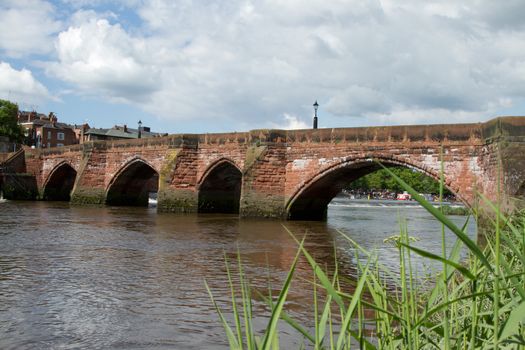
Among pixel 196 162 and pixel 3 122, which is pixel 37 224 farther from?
pixel 3 122

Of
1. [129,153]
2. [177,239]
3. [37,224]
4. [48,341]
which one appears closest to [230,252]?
[177,239]

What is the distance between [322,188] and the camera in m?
20.3

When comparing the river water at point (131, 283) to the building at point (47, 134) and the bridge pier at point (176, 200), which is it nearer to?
the bridge pier at point (176, 200)

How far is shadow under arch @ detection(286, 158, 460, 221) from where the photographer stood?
18.4 m

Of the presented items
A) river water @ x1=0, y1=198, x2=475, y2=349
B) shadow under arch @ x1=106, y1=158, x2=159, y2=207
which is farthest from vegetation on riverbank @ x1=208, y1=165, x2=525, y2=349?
shadow under arch @ x1=106, y1=158, x2=159, y2=207

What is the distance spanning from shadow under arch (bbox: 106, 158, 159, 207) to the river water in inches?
562

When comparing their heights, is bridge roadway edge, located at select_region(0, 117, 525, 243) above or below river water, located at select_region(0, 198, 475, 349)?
above

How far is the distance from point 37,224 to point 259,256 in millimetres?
8501

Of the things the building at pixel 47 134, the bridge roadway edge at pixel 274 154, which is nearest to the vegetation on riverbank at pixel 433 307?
the bridge roadway edge at pixel 274 154

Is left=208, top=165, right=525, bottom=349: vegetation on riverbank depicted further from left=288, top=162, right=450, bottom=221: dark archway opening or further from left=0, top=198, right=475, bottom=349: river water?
left=288, top=162, right=450, bottom=221: dark archway opening

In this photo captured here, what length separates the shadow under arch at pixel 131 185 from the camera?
93.6ft

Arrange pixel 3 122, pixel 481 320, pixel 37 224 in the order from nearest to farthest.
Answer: pixel 481 320 < pixel 37 224 < pixel 3 122

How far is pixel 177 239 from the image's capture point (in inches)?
507

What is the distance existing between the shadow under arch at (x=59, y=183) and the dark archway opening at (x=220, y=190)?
14.8 m
